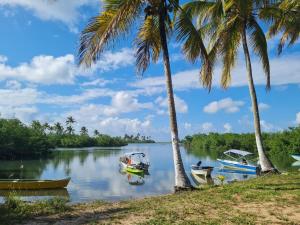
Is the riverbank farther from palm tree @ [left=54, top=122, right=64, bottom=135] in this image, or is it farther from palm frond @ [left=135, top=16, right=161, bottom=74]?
palm tree @ [left=54, top=122, right=64, bottom=135]

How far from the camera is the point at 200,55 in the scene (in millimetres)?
13953

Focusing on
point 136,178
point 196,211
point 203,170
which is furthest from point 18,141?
point 196,211

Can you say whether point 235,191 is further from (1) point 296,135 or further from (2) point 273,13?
(1) point 296,135

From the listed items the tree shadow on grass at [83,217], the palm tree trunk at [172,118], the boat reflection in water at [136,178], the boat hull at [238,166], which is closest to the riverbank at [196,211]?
the tree shadow on grass at [83,217]

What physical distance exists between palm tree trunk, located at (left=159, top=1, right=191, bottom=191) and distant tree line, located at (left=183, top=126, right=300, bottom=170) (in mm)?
32067

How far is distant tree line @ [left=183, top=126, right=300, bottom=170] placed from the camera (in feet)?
182

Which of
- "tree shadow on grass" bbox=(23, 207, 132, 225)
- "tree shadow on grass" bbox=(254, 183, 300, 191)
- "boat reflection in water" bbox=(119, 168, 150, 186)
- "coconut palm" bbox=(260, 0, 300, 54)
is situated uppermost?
"coconut palm" bbox=(260, 0, 300, 54)

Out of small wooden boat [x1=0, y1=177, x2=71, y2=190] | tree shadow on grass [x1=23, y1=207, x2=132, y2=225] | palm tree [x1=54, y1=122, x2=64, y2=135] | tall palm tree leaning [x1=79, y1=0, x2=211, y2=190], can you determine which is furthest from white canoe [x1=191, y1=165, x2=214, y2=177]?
palm tree [x1=54, y1=122, x2=64, y2=135]

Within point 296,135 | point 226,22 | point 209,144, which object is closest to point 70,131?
point 209,144

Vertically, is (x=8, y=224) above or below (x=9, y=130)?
below

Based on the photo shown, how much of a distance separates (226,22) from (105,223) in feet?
42.6

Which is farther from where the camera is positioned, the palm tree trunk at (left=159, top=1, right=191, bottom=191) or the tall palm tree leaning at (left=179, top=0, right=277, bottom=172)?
the tall palm tree leaning at (left=179, top=0, right=277, bottom=172)

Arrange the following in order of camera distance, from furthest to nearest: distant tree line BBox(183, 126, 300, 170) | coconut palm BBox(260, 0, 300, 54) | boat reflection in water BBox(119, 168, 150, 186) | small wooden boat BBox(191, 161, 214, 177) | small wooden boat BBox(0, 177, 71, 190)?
1. distant tree line BBox(183, 126, 300, 170)
2. boat reflection in water BBox(119, 168, 150, 186)
3. small wooden boat BBox(191, 161, 214, 177)
4. small wooden boat BBox(0, 177, 71, 190)
5. coconut palm BBox(260, 0, 300, 54)

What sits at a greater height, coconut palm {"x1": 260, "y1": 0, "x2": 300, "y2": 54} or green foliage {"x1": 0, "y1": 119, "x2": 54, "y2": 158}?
coconut palm {"x1": 260, "y1": 0, "x2": 300, "y2": 54}
